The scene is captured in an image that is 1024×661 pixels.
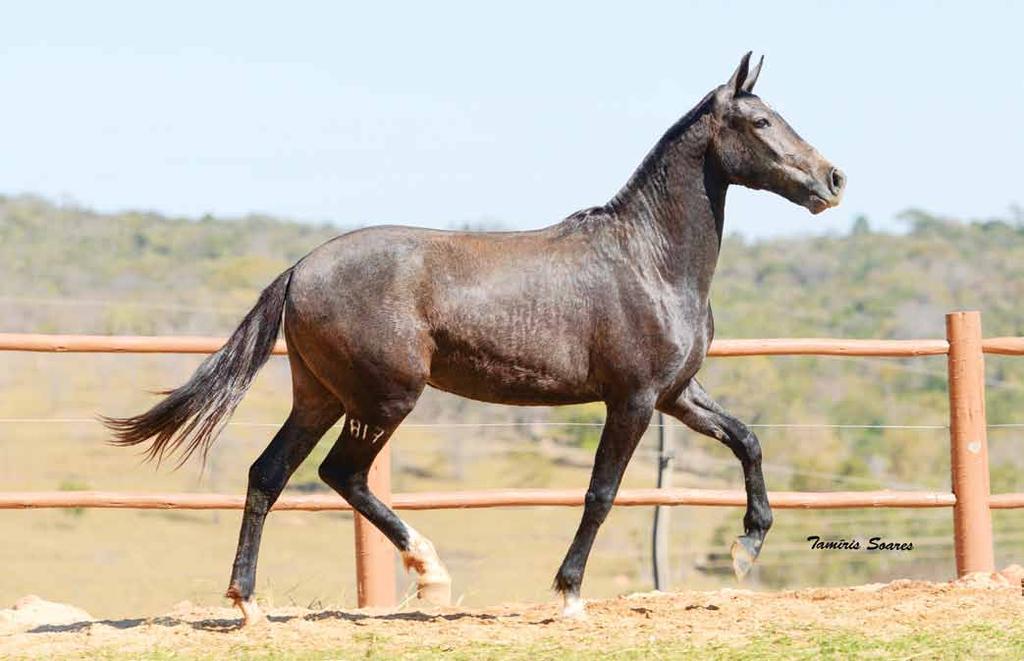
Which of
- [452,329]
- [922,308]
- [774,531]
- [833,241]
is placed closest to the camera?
[452,329]

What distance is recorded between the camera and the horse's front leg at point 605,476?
18.6 ft

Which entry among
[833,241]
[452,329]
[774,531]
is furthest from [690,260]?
[833,241]

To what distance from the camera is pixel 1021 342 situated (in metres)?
6.94

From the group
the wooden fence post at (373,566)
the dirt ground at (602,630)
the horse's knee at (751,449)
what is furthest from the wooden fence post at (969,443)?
the wooden fence post at (373,566)

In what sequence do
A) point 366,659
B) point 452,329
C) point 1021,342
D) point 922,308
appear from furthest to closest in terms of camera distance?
point 922,308, point 1021,342, point 452,329, point 366,659

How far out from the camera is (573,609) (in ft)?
18.7

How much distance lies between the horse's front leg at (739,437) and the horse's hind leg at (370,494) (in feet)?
3.94

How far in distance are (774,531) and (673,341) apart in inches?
702

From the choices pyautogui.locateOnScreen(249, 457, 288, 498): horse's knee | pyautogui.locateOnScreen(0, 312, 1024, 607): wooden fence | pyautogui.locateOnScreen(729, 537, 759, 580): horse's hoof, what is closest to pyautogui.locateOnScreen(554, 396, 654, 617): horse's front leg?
pyautogui.locateOnScreen(729, 537, 759, 580): horse's hoof

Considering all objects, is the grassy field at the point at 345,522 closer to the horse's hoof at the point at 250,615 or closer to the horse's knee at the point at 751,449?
the horse's knee at the point at 751,449

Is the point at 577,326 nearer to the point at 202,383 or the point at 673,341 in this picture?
the point at 673,341

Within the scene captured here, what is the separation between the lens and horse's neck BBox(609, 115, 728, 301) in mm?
5871

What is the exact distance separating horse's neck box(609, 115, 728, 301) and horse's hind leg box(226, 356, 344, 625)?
1.45 m

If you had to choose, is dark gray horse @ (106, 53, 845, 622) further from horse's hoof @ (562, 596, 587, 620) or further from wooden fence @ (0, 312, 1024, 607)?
Answer: wooden fence @ (0, 312, 1024, 607)
